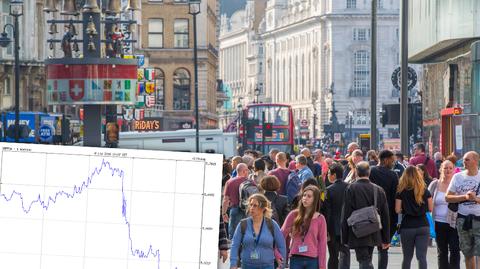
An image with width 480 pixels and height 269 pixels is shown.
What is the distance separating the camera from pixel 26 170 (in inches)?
336

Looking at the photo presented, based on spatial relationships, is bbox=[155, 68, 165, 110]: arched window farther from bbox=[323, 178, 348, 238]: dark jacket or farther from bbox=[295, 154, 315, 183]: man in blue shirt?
bbox=[323, 178, 348, 238]: dark jacket

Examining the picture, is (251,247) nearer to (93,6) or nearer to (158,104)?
(93,6)

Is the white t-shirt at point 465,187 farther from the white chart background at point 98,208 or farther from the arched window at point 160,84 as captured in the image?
the arched window at point 160,84

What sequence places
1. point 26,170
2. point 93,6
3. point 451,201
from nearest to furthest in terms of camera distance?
1. point 26,170
2. point 451,201
3. point 93,6

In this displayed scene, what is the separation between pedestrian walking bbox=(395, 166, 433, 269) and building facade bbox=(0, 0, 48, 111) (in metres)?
49.1

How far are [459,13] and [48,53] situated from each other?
3814 centimetres

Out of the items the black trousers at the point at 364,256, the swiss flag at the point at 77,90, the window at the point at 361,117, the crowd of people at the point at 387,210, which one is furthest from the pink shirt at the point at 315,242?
the window at the point at 361,117

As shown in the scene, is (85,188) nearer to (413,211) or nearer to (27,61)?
(413,211)

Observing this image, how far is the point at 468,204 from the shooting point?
57.3 ft

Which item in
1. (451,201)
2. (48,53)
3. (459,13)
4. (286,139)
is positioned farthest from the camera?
(286,139)

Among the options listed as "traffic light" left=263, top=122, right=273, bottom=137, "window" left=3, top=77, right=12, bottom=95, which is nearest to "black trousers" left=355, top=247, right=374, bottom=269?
"window" left=3, top=77, right=12, bottom=95

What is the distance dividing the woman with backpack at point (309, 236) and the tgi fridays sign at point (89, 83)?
1365 cm

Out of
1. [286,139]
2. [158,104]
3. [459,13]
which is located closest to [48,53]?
[286,139]

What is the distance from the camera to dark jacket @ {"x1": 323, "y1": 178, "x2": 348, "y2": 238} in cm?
1782
